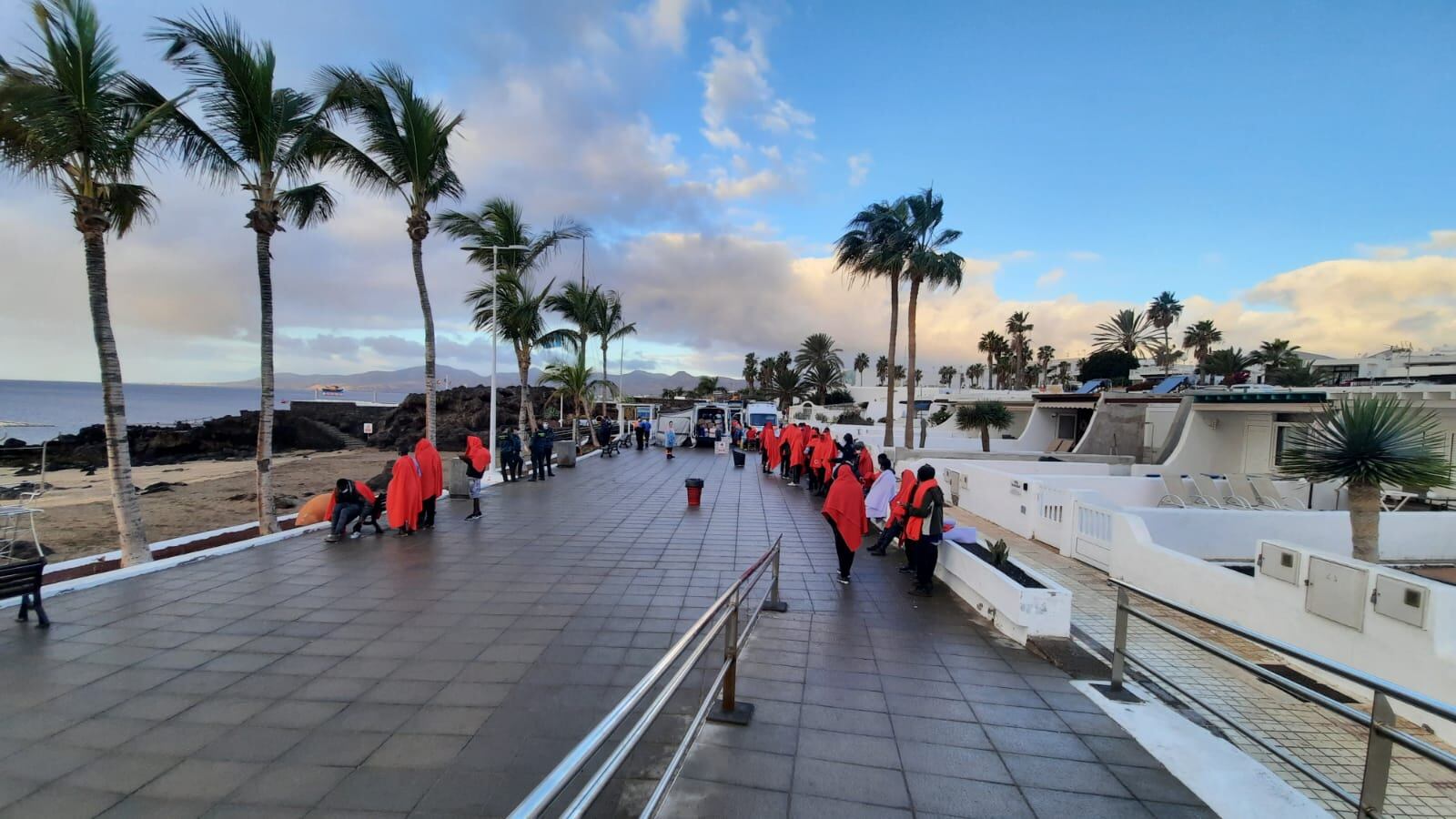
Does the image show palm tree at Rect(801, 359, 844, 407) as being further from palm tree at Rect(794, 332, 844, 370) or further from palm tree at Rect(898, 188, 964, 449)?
palm tree at Rect(898, 188, 964, 449)

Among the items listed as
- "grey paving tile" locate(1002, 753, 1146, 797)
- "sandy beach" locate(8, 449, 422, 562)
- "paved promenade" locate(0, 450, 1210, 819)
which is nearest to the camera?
"paved promenade" locate(0, 450, 1210, 819)

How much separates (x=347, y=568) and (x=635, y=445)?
21150 mm

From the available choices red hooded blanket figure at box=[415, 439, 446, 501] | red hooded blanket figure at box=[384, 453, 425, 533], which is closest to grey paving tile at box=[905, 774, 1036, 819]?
red hooded blanket figure at box=[384, 453, 425, 533]

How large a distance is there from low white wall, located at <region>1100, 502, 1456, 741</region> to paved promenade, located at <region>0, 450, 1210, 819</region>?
5.78 feet

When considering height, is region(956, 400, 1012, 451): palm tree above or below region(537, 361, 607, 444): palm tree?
below

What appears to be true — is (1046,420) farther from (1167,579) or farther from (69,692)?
(69,692)

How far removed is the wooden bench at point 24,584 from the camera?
192 inches

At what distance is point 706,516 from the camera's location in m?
11.1

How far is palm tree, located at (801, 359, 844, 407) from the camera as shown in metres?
57.5

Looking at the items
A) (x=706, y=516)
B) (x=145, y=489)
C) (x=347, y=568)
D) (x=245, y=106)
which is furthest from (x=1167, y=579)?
(x=145, y=489)

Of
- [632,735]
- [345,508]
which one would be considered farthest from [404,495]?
[632,735]

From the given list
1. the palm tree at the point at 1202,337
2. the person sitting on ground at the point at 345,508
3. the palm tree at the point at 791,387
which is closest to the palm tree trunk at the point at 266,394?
the person sitting on ground at the point at 345,508

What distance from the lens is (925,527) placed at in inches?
254

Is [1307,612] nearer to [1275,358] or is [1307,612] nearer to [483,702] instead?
[483,702]
